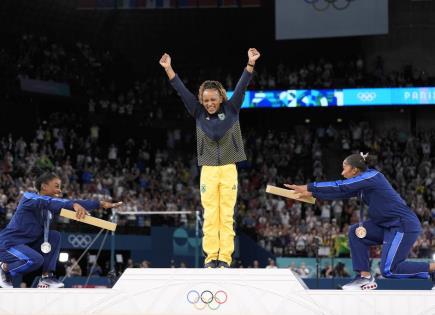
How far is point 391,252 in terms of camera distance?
28.6ft

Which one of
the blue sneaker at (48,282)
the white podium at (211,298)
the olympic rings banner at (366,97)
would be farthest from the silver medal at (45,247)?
the olympic rings banner at (366,97)

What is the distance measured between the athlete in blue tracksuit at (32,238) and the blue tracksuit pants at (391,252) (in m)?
2.83

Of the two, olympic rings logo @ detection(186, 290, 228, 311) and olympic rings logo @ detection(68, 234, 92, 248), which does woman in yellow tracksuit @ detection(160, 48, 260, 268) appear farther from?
olympic rings logo @ detection(68, 234, 92, 248)

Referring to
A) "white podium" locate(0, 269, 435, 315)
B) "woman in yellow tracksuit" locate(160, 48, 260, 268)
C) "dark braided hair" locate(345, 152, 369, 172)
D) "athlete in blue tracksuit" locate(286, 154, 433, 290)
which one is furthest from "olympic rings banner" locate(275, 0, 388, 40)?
"white podium" locate(0, 269, 435, 315)

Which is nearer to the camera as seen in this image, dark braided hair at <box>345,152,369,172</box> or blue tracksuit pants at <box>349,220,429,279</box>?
blue tracksuit pants at <box>349,220,429,279</box>

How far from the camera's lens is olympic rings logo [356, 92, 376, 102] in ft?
107

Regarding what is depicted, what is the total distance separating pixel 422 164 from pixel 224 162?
78.4 feet

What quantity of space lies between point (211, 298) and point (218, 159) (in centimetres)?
180

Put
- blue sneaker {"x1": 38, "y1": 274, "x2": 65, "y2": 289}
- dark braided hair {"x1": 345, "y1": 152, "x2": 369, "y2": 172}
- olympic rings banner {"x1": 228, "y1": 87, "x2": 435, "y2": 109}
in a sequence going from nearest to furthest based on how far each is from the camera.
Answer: dark braided hair {"x1": 345, "y1": 152, "x2": 369, "y2": 172} → blue sneaker {"x1": 38, "y1": 274, "x2": 65, "y2": 289} → olympic rings banner {"x1": 228, "y1": 87, "x2": 435, "y2": 109}

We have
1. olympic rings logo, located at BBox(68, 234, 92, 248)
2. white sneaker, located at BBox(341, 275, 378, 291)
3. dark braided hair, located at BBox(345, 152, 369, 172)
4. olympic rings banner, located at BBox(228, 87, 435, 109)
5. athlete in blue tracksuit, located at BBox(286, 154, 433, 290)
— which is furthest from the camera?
olympic rings banner, located at BBox(228, 87, 435, 109)

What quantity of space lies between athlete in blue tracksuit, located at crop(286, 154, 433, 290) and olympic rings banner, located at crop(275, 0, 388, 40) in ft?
74.2

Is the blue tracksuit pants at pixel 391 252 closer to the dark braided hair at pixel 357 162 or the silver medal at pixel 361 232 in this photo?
the silver medal at pixel 361 232

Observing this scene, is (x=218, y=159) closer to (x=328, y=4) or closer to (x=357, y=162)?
(x=357, y=162)

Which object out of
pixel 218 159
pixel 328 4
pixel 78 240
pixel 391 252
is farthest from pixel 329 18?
pixel 391 252
